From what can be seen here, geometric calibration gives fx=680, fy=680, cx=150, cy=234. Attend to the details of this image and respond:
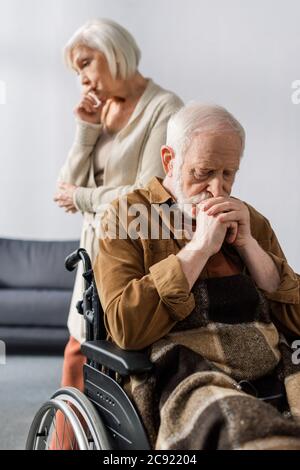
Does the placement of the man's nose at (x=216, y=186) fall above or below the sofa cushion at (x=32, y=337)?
above

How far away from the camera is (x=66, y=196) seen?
2211 millimetres

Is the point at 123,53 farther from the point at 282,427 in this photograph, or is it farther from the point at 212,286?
the point at 282,427

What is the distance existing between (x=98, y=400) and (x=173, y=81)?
375 cm

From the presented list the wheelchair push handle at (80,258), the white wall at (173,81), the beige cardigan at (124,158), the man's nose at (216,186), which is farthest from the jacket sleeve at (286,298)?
the white wall at (173,81)

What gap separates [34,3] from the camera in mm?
5195

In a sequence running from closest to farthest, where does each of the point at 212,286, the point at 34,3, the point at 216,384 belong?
the point at 216,384
the point at 212,286
the point at 34,3

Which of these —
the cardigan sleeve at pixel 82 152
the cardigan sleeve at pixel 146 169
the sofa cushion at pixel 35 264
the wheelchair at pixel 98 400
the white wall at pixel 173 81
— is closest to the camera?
the wheelchair at pixel 98 400

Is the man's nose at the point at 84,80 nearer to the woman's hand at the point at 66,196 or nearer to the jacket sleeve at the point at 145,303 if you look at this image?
the woman's hand at the point at 66,196

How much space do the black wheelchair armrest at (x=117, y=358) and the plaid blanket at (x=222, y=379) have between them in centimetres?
4

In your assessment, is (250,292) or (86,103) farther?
(86,103)

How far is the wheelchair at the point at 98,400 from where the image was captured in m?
1.36

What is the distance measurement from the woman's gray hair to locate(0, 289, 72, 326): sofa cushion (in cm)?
245

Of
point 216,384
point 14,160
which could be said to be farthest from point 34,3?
point 216,384
